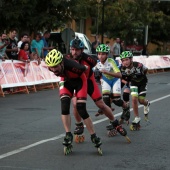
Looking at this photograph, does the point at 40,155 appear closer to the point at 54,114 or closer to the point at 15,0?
the point at 54,114

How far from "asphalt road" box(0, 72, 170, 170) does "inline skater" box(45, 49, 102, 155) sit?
30 centimetres

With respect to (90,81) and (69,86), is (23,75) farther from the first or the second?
(69,86)

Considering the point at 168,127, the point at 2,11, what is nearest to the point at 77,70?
the point at 168,127

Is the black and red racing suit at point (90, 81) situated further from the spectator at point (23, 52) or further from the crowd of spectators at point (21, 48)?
the spectator at point (23, 52)

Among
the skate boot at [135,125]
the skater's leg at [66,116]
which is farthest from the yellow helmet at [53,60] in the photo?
the skate boot at [135,125]

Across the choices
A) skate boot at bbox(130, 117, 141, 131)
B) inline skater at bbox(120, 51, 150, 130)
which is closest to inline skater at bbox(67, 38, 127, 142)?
skate boot at bbox(130, 117, 141, 131)

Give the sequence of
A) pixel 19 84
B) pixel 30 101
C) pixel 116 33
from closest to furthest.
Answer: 1. pixel 30 101
2. pixel 19 84
3. pixel 116 33

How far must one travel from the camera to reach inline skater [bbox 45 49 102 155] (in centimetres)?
821

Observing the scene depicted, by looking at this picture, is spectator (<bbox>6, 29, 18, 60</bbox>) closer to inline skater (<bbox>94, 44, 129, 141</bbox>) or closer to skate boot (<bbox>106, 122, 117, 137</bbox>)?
inline skater (<bbox>94, 44, 129, 141</bbox>)

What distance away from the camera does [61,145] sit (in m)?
9.20

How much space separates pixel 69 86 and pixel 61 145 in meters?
1.10

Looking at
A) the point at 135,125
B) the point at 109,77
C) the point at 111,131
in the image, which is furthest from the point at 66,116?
the point at 109,77

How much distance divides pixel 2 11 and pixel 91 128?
14399mm

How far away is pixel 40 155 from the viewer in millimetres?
8336
